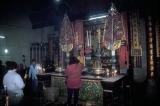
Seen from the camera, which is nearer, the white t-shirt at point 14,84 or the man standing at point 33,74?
the white t-shirt at point 14,84

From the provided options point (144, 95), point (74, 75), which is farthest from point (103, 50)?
point (144, 95)

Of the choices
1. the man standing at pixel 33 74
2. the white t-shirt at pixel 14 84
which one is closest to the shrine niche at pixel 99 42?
the man standing at pixel 33 74

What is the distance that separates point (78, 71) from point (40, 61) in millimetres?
7928

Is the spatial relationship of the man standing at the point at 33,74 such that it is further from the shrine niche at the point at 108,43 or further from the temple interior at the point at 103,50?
the shrine niche at the point at 108,43

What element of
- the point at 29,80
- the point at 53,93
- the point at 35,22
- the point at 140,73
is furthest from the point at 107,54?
the point at 35,22

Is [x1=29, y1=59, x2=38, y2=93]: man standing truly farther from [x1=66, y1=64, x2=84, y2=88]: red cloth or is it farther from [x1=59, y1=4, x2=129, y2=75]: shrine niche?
[x1=66, y1=64, x2=84, y2=88]: red cloth

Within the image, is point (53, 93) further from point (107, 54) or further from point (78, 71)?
point (107, 54)

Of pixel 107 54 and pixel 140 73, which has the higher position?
pixel 107 54

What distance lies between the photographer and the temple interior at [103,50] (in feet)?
26.2

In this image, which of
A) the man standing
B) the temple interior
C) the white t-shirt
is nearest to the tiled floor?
the temple interior

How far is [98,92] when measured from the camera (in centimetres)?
826

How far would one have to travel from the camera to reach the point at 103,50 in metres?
10.9

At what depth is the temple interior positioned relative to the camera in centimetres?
800

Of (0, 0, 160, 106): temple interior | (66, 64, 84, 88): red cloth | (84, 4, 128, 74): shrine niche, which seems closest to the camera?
(66, 64, 84, 88): red cloth
